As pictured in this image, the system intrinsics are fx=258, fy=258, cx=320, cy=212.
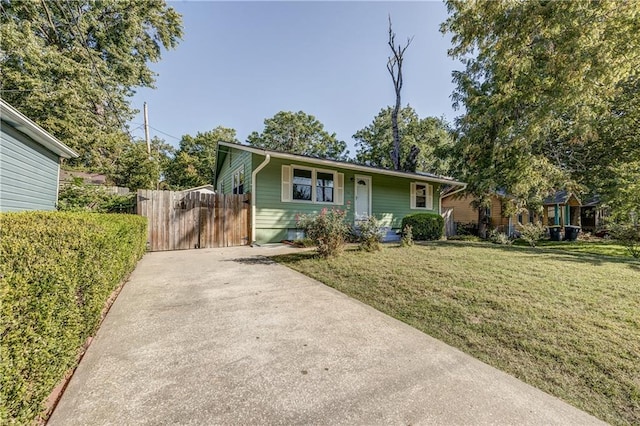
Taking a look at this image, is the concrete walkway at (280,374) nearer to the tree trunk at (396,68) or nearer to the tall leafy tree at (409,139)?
the tree trunk at (396,68)

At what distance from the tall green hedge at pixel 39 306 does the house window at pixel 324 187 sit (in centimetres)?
831

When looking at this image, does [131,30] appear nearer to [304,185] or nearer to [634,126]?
[304,185]

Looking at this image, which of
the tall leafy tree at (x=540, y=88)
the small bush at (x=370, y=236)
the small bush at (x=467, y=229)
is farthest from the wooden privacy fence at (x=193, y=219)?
the small bush at (x=467, y=229)

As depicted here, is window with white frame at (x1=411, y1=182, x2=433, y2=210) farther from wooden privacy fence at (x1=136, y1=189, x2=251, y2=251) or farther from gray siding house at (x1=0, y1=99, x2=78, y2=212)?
gray siding house at (x1=0, y1=99, x2=78, y2=212)

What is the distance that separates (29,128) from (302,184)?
733 cm

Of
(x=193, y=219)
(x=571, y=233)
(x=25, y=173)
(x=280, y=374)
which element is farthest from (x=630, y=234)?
(x=25, y=173)

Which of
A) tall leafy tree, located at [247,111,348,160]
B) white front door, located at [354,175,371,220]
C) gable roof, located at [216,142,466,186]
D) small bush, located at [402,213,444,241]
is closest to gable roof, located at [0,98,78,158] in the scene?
gable roof, located at [216,142,466,186]

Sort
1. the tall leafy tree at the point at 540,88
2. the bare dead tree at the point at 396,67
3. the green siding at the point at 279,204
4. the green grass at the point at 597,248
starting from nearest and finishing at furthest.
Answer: the tall leafy tree at the point at 540,88, the green grass at the point at 597,248, the green siding at the point at 279,204, the bare dead tree at the point at 396,67

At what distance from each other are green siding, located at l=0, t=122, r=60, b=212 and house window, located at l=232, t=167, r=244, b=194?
18.1 ft

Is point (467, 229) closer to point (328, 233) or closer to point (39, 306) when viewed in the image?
point (328, 233)

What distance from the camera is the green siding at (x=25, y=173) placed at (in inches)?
217

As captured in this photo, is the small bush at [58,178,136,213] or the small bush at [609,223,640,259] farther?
the small bush at [58,178,136,213]

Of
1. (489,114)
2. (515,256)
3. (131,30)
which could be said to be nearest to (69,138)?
(131,30)

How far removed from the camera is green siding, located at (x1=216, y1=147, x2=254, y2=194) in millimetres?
9781
